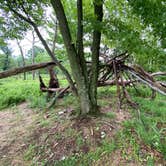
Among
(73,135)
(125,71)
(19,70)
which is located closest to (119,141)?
(73,135)

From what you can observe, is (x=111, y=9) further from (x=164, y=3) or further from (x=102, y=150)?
(x=102, y=150)

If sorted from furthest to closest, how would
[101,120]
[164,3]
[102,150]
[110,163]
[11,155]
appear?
[101,120]
[11,155]
[102,150]
[110,163]
[164,3]

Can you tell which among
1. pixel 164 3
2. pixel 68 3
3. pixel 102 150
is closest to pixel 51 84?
pixel 68 3

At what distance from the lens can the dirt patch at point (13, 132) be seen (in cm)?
303

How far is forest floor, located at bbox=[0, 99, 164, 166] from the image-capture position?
108 inches

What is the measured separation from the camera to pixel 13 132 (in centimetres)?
367

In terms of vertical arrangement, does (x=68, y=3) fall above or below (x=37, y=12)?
above

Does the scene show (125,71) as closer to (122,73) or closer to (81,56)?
(122,73)

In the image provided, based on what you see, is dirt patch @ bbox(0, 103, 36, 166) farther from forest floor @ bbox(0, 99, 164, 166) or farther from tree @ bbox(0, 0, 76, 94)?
tree @ bbox(0, 0, 76, 94)

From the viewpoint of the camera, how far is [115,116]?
357 cm

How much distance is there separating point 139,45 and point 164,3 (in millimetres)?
558

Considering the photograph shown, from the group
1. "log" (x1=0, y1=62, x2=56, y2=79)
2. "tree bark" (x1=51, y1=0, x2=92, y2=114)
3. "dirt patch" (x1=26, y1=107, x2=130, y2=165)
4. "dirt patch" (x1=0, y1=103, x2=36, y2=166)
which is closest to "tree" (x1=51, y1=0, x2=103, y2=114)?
"tree bark" (x1=51, y1=0, x2=92, y2=114)

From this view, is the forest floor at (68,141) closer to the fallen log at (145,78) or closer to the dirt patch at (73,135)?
the dirt patch at (73,135)

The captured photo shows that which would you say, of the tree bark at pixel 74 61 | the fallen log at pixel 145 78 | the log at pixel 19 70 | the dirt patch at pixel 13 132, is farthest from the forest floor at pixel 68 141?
the log at pixel 19 70
